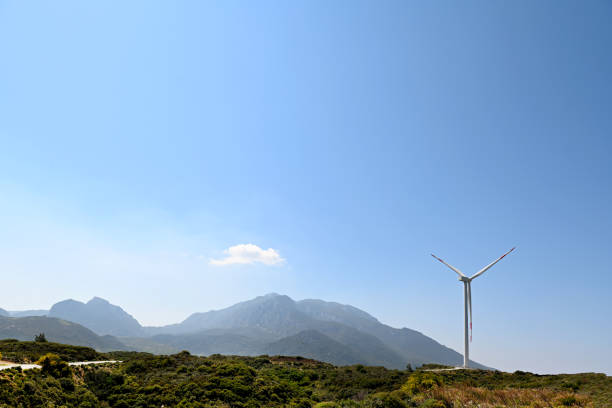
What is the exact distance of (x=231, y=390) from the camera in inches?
1221

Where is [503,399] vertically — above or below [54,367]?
above

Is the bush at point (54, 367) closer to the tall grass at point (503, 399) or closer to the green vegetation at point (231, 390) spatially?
the green vegetation at point (231, 390)

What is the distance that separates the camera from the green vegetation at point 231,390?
22.8 metres

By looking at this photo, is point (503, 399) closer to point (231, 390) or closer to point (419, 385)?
point (419, 385)

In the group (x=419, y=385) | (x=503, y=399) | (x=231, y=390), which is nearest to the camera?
(x=503, y=399)

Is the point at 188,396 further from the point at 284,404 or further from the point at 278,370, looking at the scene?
the point at 278,370

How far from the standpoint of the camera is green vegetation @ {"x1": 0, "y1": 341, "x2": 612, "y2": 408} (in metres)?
22.8

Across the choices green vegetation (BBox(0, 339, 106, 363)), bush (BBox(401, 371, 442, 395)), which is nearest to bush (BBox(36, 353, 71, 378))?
green vegetation (BBox(0, 339, 106, 363))

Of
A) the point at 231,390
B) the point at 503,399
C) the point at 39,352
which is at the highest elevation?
the point at 503,399

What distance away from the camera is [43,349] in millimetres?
43875

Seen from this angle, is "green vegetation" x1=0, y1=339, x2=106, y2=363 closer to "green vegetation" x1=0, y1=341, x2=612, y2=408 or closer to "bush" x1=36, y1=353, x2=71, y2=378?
"green vegetation" x1=0, y1=341, x2=612, y2=408

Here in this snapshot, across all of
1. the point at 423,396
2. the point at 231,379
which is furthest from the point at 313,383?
the point at 423,396

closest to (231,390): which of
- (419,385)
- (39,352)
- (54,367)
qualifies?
(54,367)

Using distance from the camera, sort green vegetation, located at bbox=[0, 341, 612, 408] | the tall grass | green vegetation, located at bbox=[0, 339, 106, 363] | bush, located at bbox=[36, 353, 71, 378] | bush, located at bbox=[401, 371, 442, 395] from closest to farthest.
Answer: the tall grass < green vegetation, located at bbox=[0, 341, 612, 408] < bush, located at bbox=[401, 371, 442, 395] < bush, located at bbox=[36, 353, 71, 378] < green vegetation, located at bbox=[0, 339, 106, 363]
